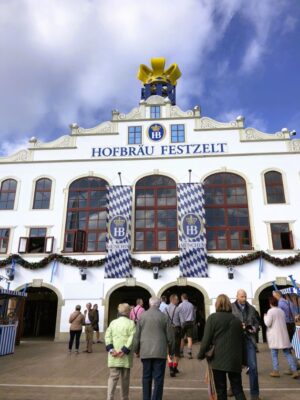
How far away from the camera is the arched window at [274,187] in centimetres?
1769

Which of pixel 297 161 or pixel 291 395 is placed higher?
pixel 297 161

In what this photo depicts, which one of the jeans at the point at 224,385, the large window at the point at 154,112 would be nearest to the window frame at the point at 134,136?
the large window at the point at 154,112

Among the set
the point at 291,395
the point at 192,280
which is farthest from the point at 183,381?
the point at 192,280

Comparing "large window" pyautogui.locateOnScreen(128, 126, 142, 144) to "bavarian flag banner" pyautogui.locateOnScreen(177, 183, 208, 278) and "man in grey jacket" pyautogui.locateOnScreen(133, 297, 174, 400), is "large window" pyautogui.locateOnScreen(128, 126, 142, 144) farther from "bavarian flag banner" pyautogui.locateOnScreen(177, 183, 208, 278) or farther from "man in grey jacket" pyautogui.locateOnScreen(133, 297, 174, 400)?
"man in grey jacket" pyautogui.locateOnScreen(133, 297, 174, 400)

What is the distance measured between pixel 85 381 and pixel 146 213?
38.8ft

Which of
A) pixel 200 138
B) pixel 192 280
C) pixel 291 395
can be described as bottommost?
pixel 291 395

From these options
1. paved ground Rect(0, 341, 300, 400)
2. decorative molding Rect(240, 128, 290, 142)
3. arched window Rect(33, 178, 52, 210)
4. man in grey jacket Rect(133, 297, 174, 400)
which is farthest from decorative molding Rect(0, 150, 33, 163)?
man in grey jacket Rect(133, 297, 174, 400)

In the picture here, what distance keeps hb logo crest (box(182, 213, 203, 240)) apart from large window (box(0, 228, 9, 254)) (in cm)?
915

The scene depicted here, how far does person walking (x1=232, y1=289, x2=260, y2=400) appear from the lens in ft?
17.1

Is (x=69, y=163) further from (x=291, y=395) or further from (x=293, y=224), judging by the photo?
(x=291, y=395)

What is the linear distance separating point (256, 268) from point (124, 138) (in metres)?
9.93

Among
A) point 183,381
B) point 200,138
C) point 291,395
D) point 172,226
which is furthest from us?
point 200,138

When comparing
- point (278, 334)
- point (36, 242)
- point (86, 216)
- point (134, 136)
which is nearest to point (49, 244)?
point (36, 242)

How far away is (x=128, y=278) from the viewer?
1664 cm
